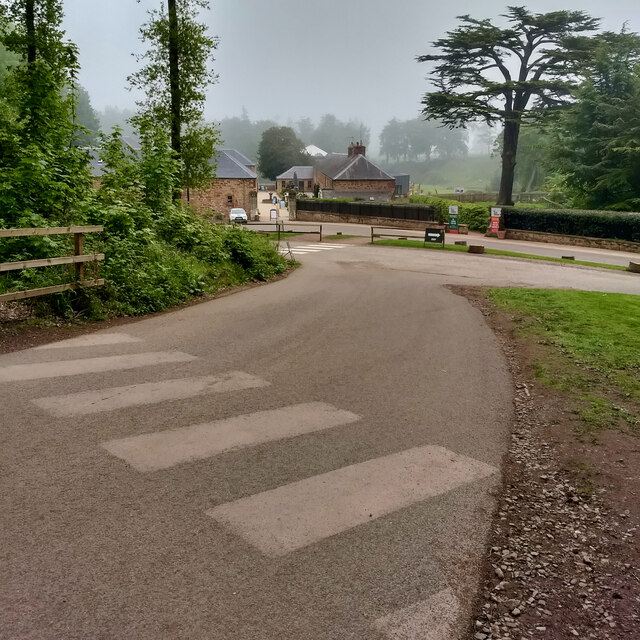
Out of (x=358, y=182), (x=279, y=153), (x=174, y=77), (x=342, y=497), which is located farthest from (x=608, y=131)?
(x=279, y=153)

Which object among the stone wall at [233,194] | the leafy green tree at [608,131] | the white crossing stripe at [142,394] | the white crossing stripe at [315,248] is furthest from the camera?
the stone wall at [233,194]

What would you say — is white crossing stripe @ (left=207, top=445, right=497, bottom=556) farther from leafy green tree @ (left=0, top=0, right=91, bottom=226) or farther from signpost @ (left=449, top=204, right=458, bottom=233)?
signpost @ (left=449, top=204, right=458, bottom=233)

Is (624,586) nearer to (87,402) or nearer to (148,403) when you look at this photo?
Answer: (148,403)

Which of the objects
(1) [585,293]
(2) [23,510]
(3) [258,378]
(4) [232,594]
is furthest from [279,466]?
(1) [585,293]

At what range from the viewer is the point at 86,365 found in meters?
7.32

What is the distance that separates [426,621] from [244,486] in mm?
1809

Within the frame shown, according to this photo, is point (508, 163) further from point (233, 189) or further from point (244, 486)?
point (244, 486)

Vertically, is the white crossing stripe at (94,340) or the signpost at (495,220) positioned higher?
the signpost at (495,220)

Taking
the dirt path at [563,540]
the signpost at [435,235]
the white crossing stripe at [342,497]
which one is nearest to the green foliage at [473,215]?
the signpost at [435,235]

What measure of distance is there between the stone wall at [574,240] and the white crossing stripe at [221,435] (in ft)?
106

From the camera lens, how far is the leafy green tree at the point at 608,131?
35812 millimetres

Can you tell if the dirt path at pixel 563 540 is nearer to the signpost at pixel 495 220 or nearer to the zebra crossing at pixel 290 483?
the zebra crossing at pixel 290 483

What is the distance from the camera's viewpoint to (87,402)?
19.5ft

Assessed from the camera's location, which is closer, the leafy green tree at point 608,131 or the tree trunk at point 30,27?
the tree trunk at point 30,27
